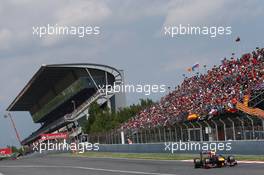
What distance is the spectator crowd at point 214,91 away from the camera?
30.5m

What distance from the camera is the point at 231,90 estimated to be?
31.7m

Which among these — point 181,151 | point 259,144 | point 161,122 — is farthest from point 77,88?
point 259,144

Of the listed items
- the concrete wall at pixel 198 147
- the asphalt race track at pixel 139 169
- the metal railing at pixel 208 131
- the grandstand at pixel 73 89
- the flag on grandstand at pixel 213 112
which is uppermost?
the grandstand at pixel 73 89

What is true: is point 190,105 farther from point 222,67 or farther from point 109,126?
point 109,126

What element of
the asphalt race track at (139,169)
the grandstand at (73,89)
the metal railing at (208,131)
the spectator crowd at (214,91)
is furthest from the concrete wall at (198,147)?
the grandstand at (73,89)

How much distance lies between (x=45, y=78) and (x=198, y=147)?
57004 millimetres

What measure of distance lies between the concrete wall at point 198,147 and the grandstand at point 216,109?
18.3 inches

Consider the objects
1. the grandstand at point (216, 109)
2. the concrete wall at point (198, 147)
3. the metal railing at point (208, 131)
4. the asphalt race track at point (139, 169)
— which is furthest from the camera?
the grandstand at point (216, 109)

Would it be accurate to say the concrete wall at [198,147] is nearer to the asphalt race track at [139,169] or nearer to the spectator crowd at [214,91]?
the spectator crowd at [214,91]

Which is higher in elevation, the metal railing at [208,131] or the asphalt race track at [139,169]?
the metal railing at [208,131]

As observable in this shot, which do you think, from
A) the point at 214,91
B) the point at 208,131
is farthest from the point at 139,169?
the point at 214,91

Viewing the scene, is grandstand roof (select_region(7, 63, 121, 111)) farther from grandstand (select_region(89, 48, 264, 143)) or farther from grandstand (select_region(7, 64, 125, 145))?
grandstand (select_region(89, 48, 264, 143))

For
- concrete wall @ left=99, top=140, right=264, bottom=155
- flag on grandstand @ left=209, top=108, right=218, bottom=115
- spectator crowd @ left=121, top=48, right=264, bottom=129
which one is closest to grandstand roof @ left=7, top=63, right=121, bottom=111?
spectator crowd @ left=121, top=48, right=264, bottom=129

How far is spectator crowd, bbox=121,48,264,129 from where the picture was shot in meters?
30.5
